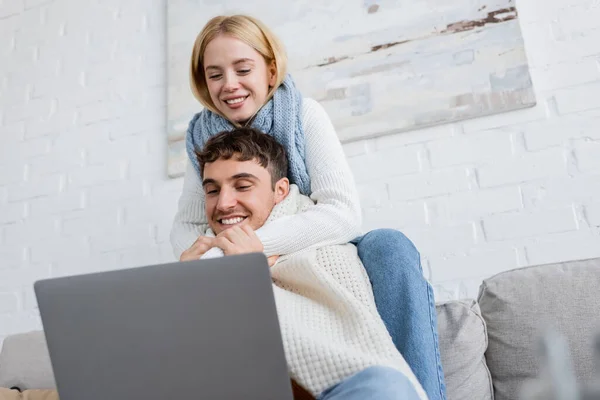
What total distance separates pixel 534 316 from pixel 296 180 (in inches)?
21.8

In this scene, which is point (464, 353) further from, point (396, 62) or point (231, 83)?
point (396, 62)

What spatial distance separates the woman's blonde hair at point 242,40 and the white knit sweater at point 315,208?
0.41 feet

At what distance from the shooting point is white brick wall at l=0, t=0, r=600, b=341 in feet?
5.27

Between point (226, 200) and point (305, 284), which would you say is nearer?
point (305, 284)

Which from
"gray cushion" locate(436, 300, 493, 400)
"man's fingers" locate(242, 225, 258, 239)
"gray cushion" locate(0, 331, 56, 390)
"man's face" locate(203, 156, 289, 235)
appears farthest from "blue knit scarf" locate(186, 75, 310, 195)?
"gray cushion" locate(0, 331, 56, 390)

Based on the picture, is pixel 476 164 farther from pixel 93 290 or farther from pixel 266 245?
pixel 93 290

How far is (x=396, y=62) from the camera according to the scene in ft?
5.89

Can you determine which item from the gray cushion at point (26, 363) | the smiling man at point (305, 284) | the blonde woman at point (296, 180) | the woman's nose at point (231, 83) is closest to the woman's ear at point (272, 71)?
the blonde woman at point (296, 180)

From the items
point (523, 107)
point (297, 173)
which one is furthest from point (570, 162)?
point (297, 173)

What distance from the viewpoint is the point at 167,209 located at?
1.97 meters

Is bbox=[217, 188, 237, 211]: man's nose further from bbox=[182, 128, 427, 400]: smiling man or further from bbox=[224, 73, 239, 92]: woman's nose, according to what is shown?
bbox=[224, 73, 239, 92]: woman's nose

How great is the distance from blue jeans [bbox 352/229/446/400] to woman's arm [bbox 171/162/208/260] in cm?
46

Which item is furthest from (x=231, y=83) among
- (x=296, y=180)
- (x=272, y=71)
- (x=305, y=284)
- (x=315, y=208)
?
(x=305, y=284)

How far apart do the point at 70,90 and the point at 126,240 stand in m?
0.66
